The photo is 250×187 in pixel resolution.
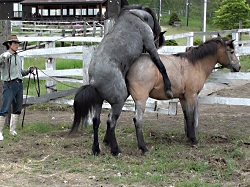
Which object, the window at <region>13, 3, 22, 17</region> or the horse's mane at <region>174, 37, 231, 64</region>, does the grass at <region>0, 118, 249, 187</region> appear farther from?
the window at <region>13, 3, 22, 17</region>

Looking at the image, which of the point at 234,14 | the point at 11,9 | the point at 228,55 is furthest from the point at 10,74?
the point at 11,9

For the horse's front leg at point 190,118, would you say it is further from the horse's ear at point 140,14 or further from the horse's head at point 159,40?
the horse's ear at point 140,14

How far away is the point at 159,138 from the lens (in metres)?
8.15

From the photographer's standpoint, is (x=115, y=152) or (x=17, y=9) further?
(x=17, y=9)

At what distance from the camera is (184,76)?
25.3 ft

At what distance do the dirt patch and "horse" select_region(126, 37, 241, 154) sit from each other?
44 cm

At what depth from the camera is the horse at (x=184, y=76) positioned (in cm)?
727

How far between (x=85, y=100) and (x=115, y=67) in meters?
0.63

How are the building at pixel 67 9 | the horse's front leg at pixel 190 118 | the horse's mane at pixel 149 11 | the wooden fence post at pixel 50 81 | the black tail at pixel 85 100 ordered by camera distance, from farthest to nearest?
the building at pixel 67 9, the wooden fence post at pixel 50 81, the horse's front leg at pixel 190 118, the horse's mane at pixel 149 11, the black tail at pixel 85 100

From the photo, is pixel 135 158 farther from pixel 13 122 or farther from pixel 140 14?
pixel 13 122

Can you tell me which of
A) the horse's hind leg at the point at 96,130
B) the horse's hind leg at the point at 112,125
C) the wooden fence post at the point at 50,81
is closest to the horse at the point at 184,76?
the horse's hind leg at the point at 112,125

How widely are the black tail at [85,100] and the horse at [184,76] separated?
0.53 m

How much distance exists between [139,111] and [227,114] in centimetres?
339

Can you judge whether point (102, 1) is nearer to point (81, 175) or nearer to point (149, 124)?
point (149, 124)
